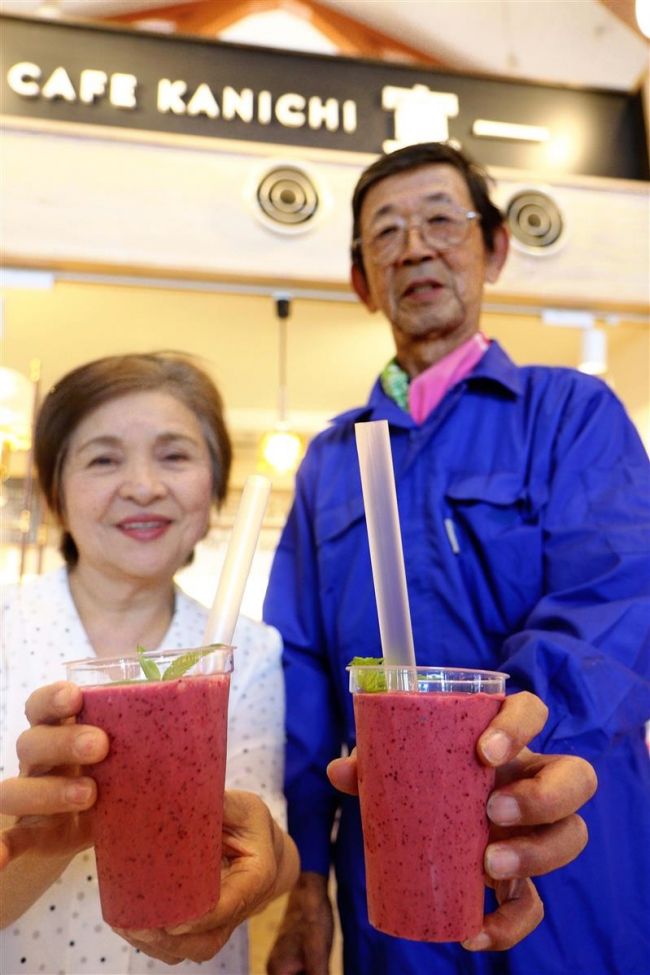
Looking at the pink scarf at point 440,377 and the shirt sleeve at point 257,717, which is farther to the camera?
the pink scarf at point 440,377

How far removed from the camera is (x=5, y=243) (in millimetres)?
2930

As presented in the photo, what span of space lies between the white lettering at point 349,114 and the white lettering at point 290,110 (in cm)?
18

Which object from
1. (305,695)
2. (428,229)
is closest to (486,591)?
(305,695)

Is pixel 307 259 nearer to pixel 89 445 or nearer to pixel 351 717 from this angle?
pixel 89 445

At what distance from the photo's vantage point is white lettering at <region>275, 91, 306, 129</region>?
10.4ft

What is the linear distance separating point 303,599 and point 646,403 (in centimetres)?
278

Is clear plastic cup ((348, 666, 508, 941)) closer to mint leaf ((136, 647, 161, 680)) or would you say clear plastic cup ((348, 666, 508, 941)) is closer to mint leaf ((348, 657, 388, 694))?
mint leaf ((348, 657, 388, 694))

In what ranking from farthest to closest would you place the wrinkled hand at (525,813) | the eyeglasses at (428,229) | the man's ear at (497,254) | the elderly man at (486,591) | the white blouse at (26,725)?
the man's ear at (497,254)
the eyeglasses at (428,229)
the white blouse at (26,725)
the elderly man at (486,591)
the wrinkled hand at (525,813)

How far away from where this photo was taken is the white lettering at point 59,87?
9.86 ft

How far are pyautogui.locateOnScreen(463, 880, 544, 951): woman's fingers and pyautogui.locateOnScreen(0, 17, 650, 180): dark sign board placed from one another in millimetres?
2899

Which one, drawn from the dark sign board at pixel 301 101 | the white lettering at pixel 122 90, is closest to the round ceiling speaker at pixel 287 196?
the dark sign board at pixel 301 101

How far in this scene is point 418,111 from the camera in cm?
317

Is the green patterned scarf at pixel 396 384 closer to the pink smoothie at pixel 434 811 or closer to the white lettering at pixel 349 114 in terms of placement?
the pink smoothie at pixel 434 811

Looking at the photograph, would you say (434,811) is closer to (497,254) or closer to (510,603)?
(510,603)
